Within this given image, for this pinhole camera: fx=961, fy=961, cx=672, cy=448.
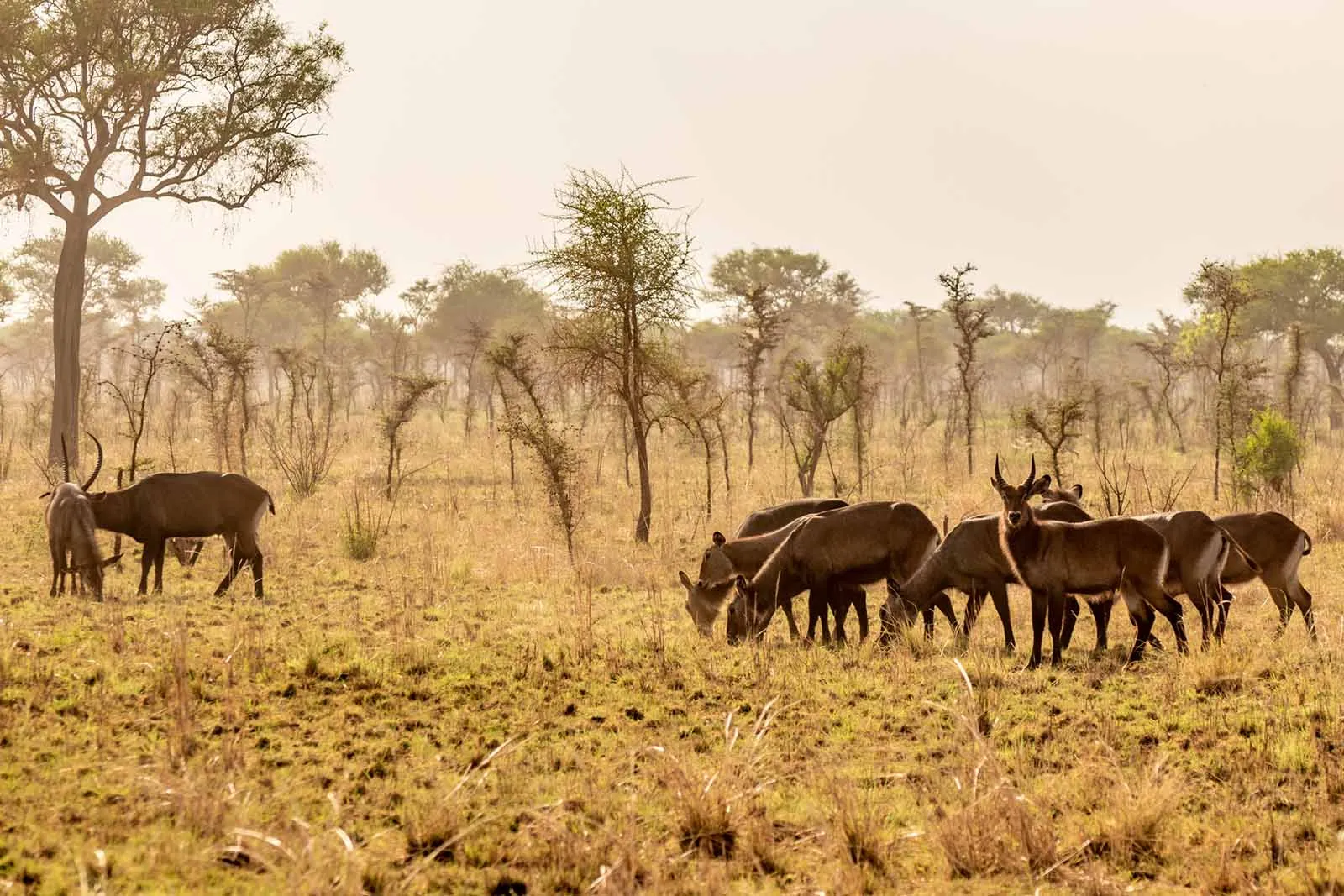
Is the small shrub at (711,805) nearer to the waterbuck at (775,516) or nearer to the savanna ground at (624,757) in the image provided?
the savanna ground at (624,757)

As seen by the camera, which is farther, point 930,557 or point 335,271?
point 335,271

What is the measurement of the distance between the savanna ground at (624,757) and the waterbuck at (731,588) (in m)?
0.34

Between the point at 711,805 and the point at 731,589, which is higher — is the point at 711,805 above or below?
below

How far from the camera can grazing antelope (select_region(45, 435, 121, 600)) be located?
10273mm

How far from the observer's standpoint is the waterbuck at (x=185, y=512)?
1105 centimetres

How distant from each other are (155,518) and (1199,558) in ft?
36.4

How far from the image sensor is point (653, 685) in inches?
309

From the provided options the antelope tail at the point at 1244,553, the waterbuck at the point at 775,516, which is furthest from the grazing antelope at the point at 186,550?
the antelope tail at the point at 1244,553

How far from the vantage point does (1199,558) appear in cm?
898

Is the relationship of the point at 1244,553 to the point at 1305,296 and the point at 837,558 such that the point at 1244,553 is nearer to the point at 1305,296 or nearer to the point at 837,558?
the point at 837,558

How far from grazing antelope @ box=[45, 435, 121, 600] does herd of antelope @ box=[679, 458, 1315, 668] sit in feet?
21.2

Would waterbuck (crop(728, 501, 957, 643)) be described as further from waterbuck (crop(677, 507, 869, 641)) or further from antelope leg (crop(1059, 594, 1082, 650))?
antelope leg (crop(1059, 594, 1082, 650))

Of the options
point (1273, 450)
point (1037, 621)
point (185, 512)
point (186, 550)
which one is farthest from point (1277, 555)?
point (186, 550)

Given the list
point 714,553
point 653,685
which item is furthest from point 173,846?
point 714,553
